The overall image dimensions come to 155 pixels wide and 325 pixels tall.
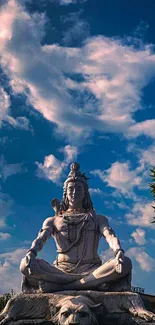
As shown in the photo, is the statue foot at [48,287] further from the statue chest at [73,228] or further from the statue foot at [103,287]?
the statue chest at [73,228]

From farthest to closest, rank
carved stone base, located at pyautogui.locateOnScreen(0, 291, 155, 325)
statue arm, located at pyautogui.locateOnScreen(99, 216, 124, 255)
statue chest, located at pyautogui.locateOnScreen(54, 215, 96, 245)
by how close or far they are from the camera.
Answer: statue chest, located at pyautogui.locateOnScreen(54, 215, 96, 245) → statue arm, located at pyautogui.locateOnScreen(99, 216, 124, 255) → carved stone base, located at pyautogui.locateOnScreen(0, 291, 155, 325)

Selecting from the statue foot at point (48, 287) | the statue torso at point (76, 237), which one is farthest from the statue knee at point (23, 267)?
the statue torso at point (76, 237)

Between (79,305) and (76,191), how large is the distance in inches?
142

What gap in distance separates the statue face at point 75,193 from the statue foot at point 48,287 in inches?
90.2

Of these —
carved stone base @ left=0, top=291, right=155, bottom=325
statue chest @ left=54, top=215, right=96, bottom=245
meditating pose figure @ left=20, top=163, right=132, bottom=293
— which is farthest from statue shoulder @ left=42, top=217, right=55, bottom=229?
carved stone base @ left=0, top=291, right=155, bottom=325

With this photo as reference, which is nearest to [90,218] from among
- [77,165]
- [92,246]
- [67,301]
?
[92,246]

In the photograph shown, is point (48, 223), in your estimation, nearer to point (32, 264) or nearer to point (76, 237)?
point (76, 237)

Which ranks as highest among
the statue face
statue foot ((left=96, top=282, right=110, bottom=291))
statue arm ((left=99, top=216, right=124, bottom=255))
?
the statue face

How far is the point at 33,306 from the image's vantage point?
7.45 meters

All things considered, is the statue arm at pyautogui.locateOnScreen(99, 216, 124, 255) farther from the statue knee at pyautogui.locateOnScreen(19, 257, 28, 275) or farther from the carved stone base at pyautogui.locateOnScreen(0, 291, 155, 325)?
the statue knee at pyautogui.locateOnScreen(19, 257, 28, 275)

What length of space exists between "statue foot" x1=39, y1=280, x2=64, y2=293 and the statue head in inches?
89.5

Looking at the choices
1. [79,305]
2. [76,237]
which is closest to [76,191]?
[76,237]

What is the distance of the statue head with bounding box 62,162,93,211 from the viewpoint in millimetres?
9852

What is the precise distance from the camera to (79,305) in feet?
21.7
